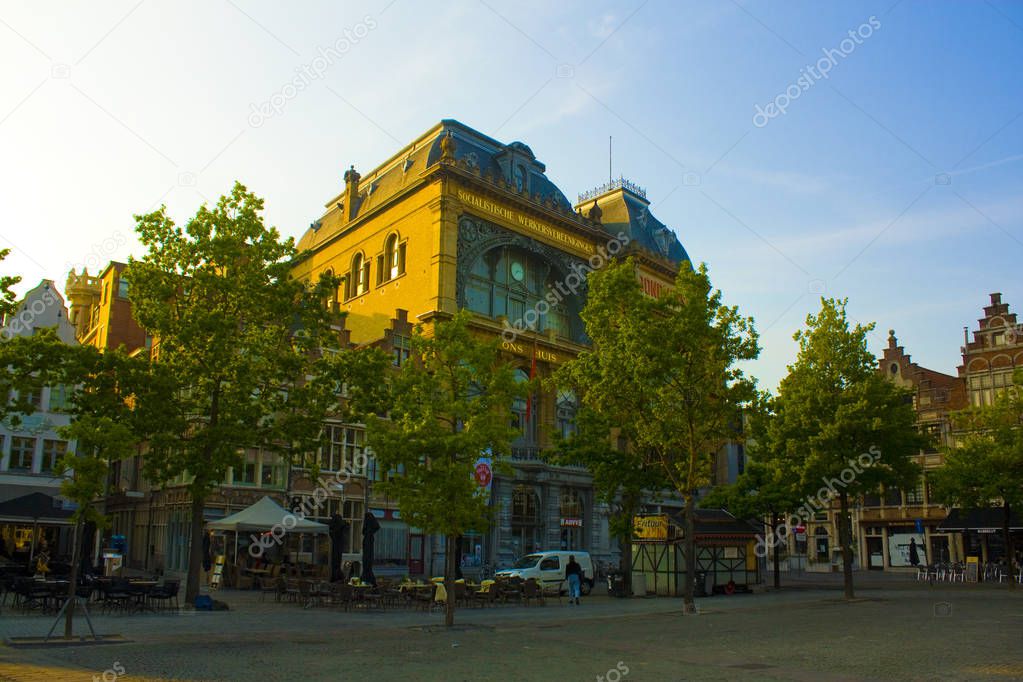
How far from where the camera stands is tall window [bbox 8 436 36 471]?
151ft

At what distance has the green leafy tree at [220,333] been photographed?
79.6 ft

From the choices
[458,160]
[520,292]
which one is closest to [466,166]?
[458,160]

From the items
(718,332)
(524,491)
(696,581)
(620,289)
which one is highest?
(620,289)

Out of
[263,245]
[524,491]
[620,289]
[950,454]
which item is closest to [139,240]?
[263,245]

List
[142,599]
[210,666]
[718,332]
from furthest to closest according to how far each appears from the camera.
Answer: [718,332] < [142,599] < [210,666]

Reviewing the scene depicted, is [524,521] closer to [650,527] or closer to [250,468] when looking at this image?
[650,527]

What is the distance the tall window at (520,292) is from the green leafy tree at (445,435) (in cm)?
2563

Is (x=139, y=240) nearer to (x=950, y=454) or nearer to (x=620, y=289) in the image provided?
(x=620, y=289)

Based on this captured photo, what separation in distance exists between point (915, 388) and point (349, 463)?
46.8 metres

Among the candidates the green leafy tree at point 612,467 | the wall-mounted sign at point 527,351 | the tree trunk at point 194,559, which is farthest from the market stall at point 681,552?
the tree trunk at point 194,559

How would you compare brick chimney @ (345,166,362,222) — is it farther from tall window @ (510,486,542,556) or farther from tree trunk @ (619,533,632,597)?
tree trunk @ (619,533,632,597)

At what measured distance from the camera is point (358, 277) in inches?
2132

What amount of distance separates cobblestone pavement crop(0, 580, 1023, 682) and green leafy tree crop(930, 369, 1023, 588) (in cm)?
1437

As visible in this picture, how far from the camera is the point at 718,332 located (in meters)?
27.4
